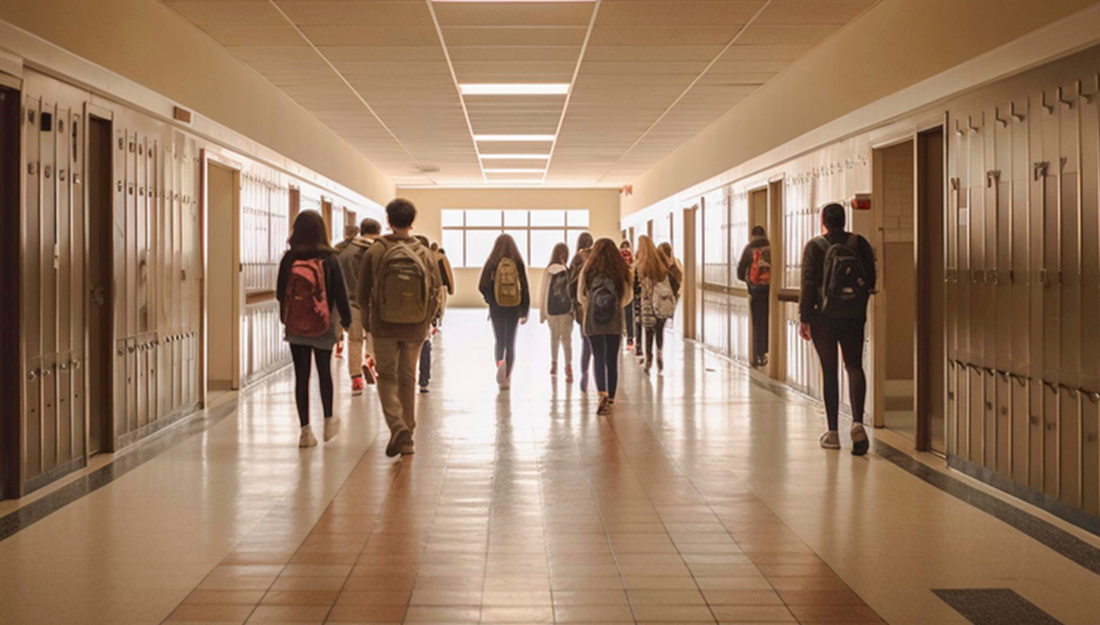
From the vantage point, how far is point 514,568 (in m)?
4.07

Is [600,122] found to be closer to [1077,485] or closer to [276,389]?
[276,389]

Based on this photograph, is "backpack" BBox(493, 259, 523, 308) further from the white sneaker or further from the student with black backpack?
the student with black backpack

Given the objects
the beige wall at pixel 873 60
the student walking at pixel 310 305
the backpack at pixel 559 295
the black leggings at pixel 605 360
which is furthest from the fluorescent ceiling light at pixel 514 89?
the student walking at pixel 310 305

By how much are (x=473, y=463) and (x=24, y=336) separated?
8.44 ft

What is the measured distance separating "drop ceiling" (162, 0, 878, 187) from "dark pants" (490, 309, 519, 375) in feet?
7.89

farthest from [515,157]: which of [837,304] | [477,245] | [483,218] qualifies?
[837,304]

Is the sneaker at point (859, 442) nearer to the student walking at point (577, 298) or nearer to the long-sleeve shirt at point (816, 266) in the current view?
the long-sleeve shirt at point (816, 266)

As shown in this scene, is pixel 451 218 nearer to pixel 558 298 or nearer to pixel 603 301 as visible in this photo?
pixel 558 298

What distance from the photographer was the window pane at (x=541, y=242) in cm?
2892

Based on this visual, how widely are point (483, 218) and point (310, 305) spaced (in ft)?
73.6

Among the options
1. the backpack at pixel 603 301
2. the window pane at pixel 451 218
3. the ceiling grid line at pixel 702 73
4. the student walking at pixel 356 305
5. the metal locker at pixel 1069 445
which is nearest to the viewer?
the metal locker at pixel 1069 445

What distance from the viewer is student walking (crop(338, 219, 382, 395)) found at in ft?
29.7

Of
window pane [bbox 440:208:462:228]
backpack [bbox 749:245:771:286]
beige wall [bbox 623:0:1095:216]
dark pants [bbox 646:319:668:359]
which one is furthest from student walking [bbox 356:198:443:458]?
window pane [bbox 440:208:462:228]

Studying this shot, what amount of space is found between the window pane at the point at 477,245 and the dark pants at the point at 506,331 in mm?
19020
